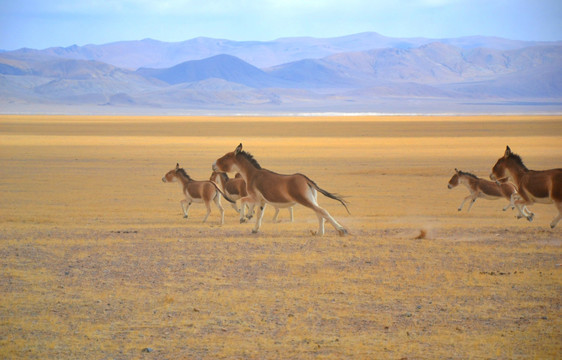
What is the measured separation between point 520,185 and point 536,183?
0.58m

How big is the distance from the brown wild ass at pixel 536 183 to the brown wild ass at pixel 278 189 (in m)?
3.43

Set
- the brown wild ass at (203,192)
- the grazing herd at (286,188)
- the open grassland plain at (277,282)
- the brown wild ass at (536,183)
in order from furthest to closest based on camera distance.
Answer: the brown wild ass at (203,192)
the brown wild ass at (536,183)
the grazing herd at (286,188)
the open grassland plain at (277,282)

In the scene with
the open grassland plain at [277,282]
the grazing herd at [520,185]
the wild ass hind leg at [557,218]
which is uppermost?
the grazing herd at [520,185]

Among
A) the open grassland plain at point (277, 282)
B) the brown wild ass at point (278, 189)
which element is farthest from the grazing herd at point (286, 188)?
A: the open grassland plain at point (277, 282)

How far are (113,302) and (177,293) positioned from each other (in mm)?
815

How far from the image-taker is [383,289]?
9734 mm

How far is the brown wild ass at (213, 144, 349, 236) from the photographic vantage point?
1318 centimetres

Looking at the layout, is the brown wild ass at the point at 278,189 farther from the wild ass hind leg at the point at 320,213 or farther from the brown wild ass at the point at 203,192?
the brown wild ass at the point at 203,192

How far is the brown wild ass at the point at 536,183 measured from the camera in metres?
13.5

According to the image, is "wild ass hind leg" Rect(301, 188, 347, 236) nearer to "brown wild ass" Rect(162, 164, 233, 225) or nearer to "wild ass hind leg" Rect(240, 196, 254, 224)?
"wild ass hind leg" Rect(240, 196, 254, 224)

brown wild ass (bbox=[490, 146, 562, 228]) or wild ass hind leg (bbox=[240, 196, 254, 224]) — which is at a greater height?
brown wild ass (bbox=[490, 146, 562, 228])

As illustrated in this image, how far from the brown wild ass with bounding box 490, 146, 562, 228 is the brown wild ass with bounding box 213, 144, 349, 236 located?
3433 millimetres

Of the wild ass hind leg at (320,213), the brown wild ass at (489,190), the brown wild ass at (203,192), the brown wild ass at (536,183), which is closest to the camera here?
the wild ass hind leg at (320,213)

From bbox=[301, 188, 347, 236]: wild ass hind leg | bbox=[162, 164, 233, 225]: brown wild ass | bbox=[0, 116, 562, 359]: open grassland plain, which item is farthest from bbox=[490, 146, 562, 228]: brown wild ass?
bbox=[162, 164, 233, 225]: brown wild ass
